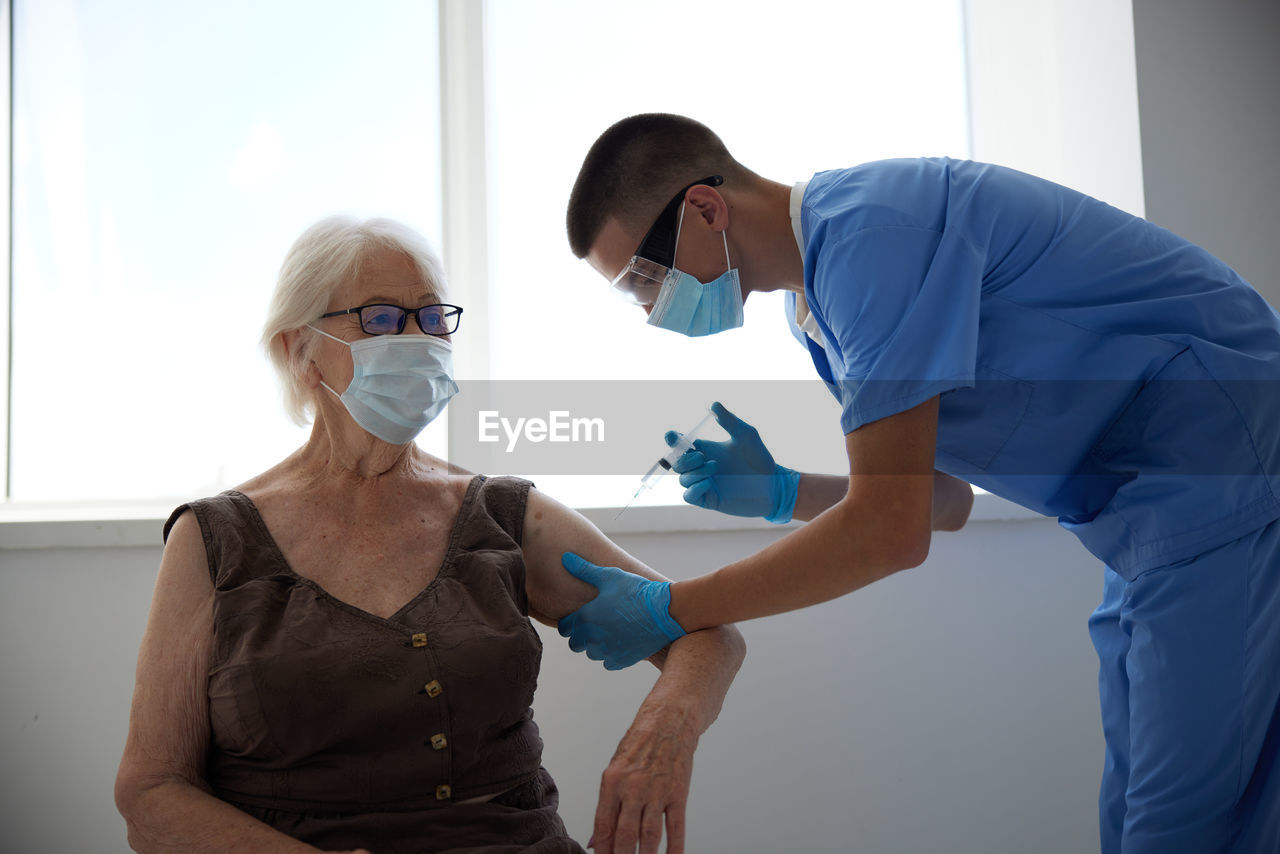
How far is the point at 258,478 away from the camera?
1.42 meters

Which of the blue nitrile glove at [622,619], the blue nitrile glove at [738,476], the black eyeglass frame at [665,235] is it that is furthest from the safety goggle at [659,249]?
the blue nitrile glove at [622,619]

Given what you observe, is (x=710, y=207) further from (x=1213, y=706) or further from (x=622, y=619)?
(x=1213, y=706)

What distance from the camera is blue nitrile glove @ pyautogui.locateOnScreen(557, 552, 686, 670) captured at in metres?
1.27

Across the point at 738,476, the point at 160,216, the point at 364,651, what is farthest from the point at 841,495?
the point at 160,216

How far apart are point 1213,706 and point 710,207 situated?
91 cm

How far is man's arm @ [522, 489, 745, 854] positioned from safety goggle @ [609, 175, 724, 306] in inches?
16.7

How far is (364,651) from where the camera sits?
3.87 ft

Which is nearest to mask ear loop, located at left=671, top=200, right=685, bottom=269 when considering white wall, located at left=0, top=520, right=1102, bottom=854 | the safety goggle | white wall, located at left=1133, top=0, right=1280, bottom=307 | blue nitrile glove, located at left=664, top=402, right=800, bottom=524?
the safety goggle

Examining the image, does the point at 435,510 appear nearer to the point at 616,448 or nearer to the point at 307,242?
the point at 307,242

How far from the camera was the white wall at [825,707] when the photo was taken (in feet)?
6.14

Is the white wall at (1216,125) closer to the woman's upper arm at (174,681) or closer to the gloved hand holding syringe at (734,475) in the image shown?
the gloved hand holding syringe at (734,475)

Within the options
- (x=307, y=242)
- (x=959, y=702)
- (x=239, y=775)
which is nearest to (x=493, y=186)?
(x=307, y=242)

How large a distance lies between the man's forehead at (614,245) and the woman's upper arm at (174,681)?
0.73 meters

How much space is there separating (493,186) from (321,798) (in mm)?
1677
